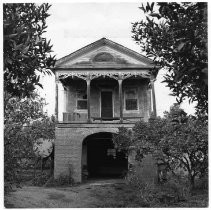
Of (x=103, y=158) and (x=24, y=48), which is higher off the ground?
(x=24, y=48)

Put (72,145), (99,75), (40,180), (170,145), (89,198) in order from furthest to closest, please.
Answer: (99,75) → (72,145) → (40,180) → (89,198) → (170,145)

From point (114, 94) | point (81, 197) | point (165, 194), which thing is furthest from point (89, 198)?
point (114, 94)

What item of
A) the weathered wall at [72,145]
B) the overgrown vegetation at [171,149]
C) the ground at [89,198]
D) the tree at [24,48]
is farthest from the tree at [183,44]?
the weathered wall at [72,145]

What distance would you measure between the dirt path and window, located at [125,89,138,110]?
6.06 metres

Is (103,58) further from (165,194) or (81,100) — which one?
(165,194)

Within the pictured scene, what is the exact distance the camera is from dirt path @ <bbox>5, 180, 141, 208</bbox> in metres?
10.8

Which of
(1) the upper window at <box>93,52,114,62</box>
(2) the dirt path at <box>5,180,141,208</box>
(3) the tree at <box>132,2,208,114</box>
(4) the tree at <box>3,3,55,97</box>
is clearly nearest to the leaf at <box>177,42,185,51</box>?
(3) the tree at <box>132,2,208,114</box>

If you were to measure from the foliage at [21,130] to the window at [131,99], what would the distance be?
4733 mm

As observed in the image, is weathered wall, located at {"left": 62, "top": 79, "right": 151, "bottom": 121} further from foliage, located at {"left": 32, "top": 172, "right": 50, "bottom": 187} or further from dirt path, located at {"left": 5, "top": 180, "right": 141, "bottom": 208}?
dirt path, located at {"left": 5, "top": 180, "right": 141, "bottom": 208}

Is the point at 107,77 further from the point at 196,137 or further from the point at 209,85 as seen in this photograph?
the point at 209,85

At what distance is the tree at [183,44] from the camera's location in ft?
15.0

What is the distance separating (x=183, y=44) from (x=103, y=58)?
15.3m

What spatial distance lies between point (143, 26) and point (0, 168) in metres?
3.41

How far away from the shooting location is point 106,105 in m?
20.8
